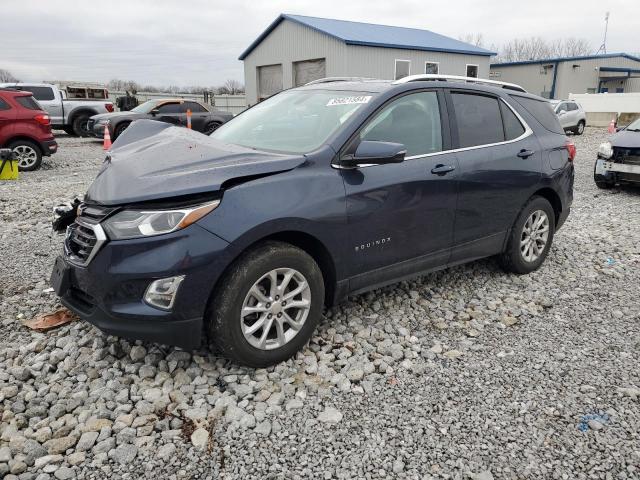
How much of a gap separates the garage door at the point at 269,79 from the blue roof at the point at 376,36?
1.50 metres

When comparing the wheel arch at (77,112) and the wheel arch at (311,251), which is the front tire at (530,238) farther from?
the wheel arch at (77,112)

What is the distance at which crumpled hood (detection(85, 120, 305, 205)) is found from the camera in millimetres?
2785

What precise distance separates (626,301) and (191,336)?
11.9 ft

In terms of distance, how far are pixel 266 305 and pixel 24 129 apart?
9.93 m

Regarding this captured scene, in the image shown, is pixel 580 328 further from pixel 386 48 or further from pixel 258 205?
pixel 386 48

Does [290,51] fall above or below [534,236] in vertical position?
above

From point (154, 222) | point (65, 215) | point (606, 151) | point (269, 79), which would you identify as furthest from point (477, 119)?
point (269, 79)

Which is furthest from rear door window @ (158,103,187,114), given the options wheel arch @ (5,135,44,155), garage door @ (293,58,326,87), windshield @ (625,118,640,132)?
windshield @ (625,118,640,132)

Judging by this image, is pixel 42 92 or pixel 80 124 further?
pixel 80 124

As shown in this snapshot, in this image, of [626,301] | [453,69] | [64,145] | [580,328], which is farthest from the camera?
[453,69]

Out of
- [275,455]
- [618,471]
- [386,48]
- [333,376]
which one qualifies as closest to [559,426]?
[618,471]

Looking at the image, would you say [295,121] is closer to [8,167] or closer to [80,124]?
[8,167]

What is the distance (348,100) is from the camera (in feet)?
12.1

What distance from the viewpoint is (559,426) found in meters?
2.69
